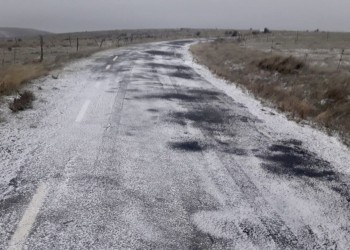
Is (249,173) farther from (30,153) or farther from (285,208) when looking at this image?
(30,153)

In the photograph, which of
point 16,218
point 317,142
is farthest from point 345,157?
point 16,218

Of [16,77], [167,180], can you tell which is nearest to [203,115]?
[167,180]

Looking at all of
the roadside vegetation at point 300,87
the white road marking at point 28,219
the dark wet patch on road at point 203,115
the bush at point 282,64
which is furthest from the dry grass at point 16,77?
the bush at point 282,64

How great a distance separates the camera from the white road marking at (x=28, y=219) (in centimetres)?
378

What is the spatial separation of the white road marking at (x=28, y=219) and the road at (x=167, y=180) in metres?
0.01

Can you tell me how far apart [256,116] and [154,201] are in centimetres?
567

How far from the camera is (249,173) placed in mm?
5922

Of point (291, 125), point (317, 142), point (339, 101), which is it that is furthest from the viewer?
point (339, 101)

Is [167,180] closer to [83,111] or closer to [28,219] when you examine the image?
[28,219]

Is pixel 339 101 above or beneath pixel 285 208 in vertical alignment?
above

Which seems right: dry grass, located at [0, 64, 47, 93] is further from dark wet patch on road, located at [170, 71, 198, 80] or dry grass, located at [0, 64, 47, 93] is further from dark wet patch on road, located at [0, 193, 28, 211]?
dark wet patch on road, located at [0, 193, 28, 211]

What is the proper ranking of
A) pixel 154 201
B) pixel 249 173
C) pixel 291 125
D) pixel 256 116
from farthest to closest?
pixel 256 116
pixel 291 125
pixel 249 173
pixel 154 201

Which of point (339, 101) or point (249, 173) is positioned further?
point (339, 101)

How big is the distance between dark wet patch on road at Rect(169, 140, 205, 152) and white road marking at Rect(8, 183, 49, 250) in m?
2.58
